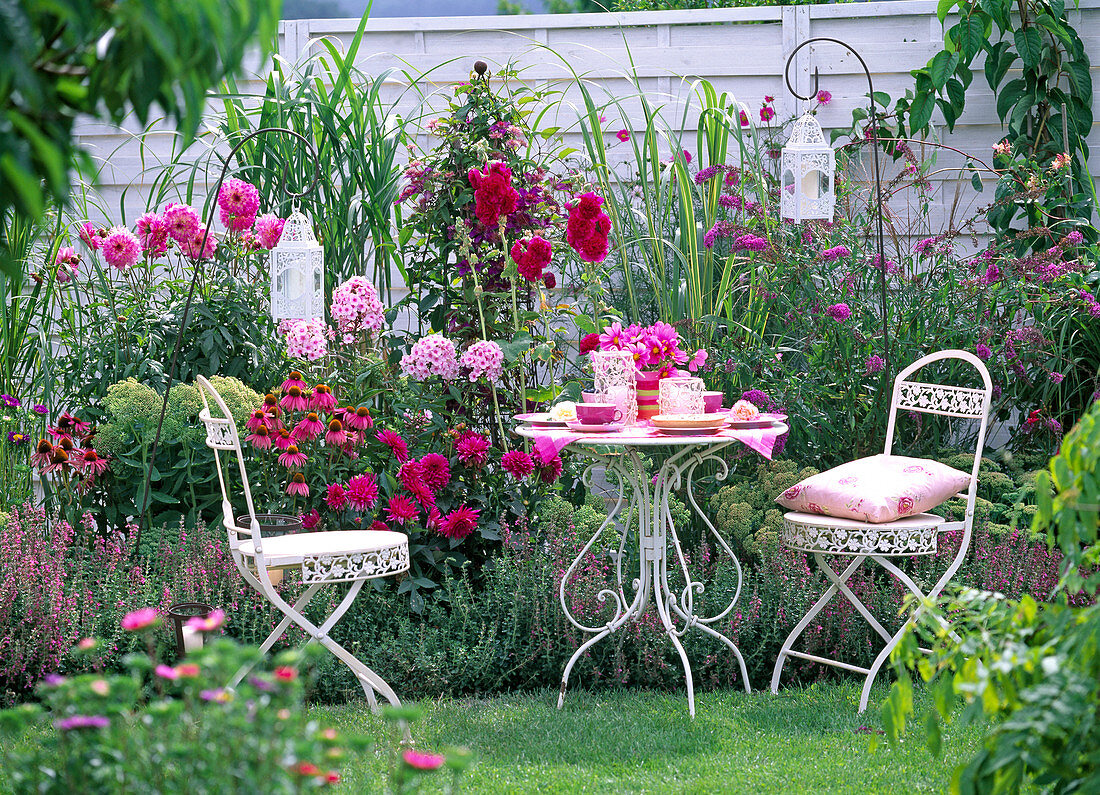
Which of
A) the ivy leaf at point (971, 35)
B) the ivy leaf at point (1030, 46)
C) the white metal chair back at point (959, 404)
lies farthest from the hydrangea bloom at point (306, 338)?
the ivy leaf at point (1030, 46)

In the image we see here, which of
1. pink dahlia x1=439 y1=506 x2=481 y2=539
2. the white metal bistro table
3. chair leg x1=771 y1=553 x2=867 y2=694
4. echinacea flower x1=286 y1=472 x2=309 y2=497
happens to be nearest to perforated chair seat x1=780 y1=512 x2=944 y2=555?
chair leg x1=771 y1=553 x2=867 y2=694

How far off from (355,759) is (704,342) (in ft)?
7.30

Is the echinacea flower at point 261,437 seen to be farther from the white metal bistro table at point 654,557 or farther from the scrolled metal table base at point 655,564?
the scrolled metal table base at point 655,564

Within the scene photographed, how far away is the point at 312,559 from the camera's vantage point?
2789 mm

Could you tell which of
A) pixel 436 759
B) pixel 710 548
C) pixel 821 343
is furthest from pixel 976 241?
pixel 436 759

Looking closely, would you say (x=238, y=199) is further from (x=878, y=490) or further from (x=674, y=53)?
(x=878, y=490)

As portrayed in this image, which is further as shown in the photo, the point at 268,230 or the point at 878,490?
the point at 268,230

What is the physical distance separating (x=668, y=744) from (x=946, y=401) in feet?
4.69

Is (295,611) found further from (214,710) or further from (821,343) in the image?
(821,343)

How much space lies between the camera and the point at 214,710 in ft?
4.22

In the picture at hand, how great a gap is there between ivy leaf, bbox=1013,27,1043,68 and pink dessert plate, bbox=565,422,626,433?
2.82 meters

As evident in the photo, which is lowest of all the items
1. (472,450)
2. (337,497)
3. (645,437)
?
(337,497)

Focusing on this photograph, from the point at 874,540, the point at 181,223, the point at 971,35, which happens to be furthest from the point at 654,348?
the point at 971,35

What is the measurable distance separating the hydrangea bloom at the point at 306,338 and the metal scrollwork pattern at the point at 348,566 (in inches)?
35.8
